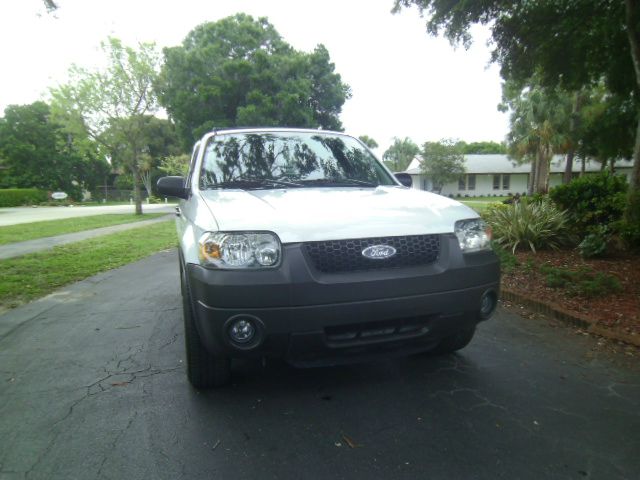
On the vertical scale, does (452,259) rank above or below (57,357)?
above

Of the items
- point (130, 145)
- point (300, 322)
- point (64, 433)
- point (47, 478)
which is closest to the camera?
point (47, 478)

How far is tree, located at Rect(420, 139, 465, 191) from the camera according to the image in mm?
38750

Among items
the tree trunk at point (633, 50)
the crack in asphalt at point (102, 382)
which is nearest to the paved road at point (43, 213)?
the crack in asphalt at point (102, 382)

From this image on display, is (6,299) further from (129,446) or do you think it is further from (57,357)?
(129,446)

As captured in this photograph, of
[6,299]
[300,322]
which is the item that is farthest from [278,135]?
[6,299]

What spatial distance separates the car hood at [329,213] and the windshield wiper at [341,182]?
0.21 metres

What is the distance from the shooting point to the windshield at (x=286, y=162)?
3379 mm

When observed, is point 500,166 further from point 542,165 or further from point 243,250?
point 243,250

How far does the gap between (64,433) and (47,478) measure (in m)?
0.42

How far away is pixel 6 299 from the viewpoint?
5609mm

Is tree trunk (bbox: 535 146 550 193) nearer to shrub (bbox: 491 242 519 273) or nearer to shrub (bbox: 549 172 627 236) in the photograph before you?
shrub (bbox: 549 172 627 236)

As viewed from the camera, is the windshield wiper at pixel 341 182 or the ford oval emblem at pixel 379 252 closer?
the ford oval emblem at pixel 379 252

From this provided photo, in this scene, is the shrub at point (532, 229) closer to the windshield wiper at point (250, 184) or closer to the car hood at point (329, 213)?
the car hood at point (329, 213)

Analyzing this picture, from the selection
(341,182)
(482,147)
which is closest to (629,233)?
(341,182)
